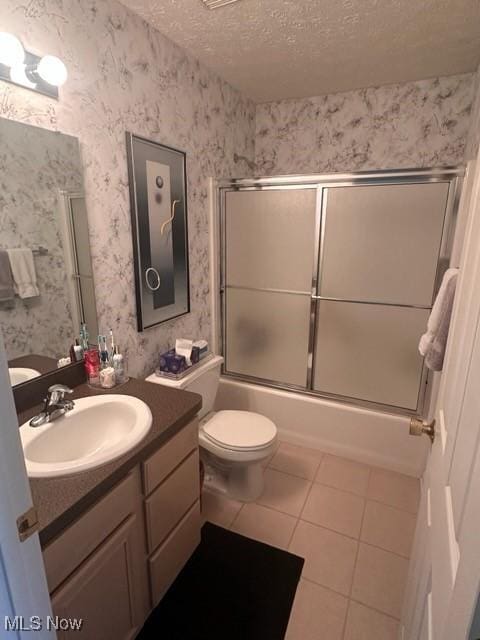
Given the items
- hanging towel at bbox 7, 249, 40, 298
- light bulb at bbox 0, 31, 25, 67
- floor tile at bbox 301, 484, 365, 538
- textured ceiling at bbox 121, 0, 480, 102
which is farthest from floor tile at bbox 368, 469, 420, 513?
light bulb at bbox 0, 31, 25, 67

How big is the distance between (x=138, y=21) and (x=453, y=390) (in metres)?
1.96

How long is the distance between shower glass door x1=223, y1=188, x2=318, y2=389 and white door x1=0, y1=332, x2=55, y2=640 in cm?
195

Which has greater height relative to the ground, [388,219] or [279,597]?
[388,219]

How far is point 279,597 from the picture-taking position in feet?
4.89

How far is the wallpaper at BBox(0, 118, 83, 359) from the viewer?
3.93 feet

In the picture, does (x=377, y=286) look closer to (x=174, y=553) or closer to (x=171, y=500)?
(x=171, y=500)

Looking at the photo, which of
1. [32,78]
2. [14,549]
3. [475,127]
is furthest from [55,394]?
[475,127]

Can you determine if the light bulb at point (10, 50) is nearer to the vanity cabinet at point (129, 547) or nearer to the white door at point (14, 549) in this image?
the white door at point (14, 549)

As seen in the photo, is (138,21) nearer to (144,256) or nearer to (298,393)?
(144,256)

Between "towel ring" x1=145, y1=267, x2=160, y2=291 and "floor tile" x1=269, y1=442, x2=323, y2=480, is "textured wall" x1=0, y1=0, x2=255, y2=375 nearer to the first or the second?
"towel ring" x1=145, y1=267, x2=160, y2=291

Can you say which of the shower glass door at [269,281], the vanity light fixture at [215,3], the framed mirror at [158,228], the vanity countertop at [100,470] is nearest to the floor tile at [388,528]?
the shower glass door at [269,281]

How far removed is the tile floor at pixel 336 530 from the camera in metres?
1.42

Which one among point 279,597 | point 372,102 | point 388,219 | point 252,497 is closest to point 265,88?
point 372,102

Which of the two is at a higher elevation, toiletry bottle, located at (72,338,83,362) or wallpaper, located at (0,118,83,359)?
wallpaper, located at (0,118,83,359)
